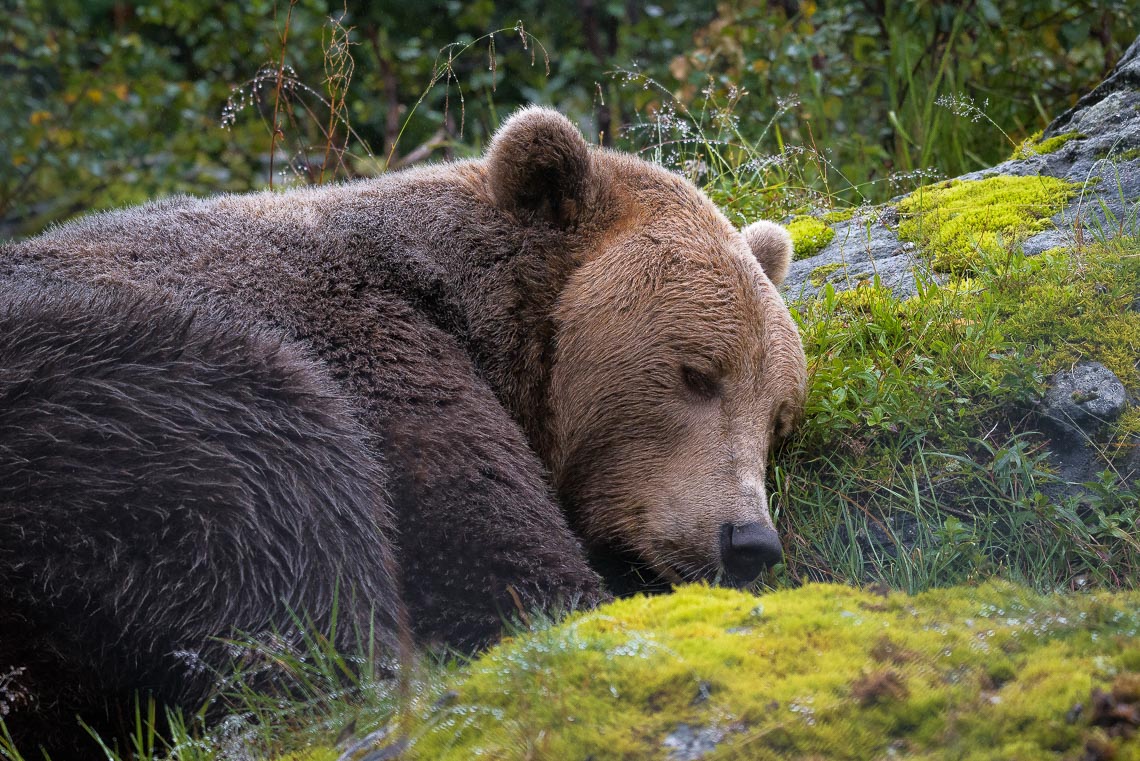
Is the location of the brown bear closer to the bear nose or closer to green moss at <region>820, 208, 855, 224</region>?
the bear nose

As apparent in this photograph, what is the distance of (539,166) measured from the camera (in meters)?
3.58

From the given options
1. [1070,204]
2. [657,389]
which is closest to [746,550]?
[657,389]

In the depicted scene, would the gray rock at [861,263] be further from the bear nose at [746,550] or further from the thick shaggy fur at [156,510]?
the thick shaggy fur at [156,510]

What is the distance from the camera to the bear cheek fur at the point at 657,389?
3.49 m

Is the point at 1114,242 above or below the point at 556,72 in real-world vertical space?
below

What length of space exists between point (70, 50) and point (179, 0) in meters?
1.65

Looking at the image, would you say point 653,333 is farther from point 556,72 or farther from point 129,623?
point 556,72

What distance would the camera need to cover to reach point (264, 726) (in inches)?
93.7

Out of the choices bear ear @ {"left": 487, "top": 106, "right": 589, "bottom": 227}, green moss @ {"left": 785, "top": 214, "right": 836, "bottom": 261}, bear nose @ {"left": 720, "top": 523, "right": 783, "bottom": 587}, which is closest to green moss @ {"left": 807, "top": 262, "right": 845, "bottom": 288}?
green moss @ {"left": 785, "top": 214, "right": 836, "bottom": 261}

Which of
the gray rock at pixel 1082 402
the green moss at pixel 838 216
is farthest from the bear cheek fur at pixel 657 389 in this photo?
the green moss at pixel 838 216

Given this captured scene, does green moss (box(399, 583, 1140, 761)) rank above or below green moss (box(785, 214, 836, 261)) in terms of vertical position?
below

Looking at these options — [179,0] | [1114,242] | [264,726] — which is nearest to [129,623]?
[264,726]

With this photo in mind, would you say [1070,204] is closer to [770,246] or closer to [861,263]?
[861,263]

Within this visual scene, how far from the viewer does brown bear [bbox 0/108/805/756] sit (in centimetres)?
258
